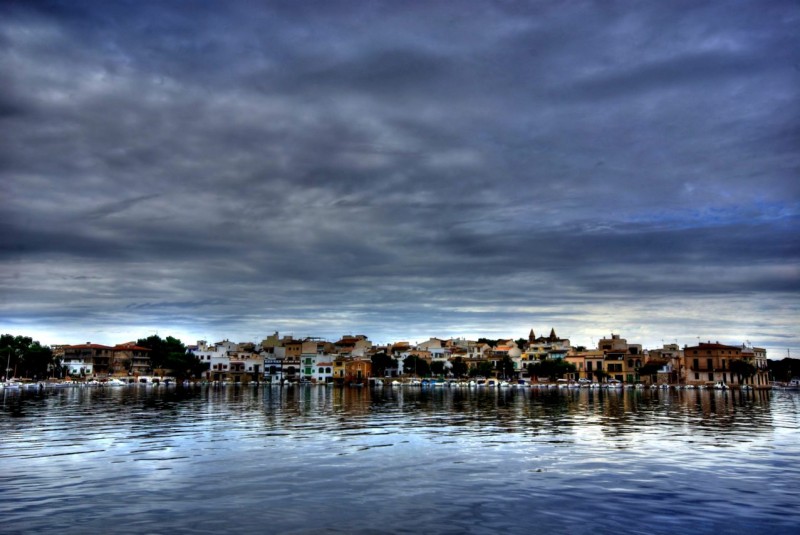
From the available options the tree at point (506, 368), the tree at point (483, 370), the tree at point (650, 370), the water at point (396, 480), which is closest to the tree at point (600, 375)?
the tree at point (650, 370)

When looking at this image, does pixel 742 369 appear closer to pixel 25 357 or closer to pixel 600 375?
pixel 600 375

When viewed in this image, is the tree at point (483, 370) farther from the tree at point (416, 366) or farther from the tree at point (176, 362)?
the tree at point (176, 362)

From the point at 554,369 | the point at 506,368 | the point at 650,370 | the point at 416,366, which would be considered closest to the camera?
the point at 650,370

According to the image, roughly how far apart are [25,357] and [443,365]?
112m

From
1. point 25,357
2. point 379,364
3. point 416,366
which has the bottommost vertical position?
point 416,366

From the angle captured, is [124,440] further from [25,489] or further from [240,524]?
[240,524]

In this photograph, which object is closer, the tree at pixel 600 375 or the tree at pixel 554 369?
the tree at pixel 600 375

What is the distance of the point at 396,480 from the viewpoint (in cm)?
2197

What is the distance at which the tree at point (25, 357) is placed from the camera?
150 metres

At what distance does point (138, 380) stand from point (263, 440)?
506 feet

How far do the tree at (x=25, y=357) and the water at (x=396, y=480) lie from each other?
131449mm

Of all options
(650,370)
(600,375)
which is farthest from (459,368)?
(650,370)

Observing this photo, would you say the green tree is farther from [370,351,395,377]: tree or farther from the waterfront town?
[370,351,395,377]: tree

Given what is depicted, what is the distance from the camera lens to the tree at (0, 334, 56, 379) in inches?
5910
